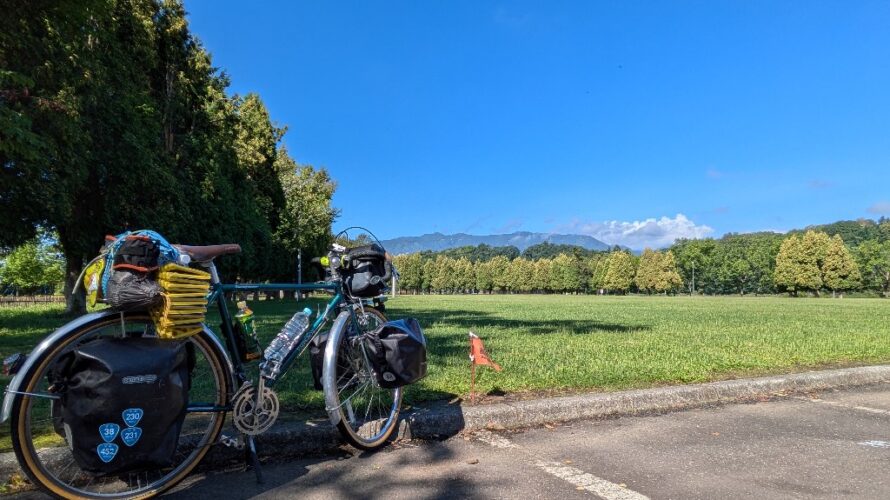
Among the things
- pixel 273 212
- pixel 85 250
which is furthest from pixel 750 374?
pixel 273 212

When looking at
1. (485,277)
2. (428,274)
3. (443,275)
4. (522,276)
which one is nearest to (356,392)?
(522,276)

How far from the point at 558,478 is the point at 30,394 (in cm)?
279

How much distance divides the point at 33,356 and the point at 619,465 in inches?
131

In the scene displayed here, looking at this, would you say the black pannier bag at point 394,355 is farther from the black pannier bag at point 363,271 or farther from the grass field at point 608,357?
the grass field at point 608,357

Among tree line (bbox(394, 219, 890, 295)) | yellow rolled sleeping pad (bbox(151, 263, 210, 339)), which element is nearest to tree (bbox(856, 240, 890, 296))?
tree line (bbox(394, 219, 890, 295))

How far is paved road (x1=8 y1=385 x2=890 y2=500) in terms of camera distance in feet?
9.99

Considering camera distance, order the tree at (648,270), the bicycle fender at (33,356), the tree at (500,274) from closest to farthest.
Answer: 1. the bicycle fender at (33,356)
2. the tree at (648,270)
3. the tree at (500,274)

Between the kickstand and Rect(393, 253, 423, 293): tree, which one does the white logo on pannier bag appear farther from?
Rect(393, 253, 423, 293): tree

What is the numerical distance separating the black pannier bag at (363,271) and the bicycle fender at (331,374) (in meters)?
0.29

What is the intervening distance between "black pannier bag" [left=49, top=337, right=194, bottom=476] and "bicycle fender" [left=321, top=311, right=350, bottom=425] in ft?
2.99

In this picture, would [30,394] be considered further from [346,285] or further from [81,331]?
[346,285]

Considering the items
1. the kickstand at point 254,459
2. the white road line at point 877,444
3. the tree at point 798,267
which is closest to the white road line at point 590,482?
the kickstand at point 254,459

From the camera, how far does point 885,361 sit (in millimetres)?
7312

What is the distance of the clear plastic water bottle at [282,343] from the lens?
3.33 metres
